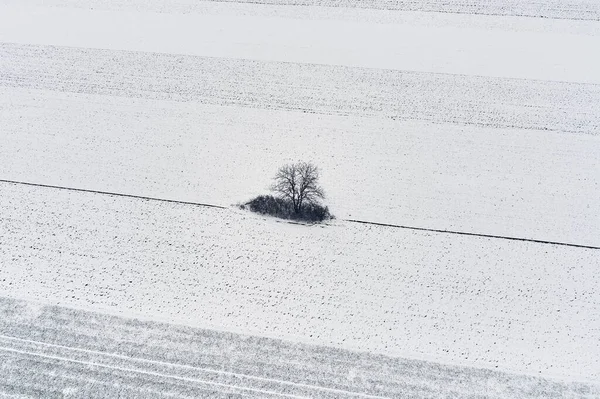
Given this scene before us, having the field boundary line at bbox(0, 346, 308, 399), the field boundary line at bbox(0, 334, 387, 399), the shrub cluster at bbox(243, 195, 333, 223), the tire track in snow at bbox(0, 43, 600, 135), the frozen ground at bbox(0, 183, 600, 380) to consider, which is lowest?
the field boundary line at bbox(0, 346, 308, 399)

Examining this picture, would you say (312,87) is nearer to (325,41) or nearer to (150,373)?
(325,41)

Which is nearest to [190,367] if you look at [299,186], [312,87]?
[299,186]

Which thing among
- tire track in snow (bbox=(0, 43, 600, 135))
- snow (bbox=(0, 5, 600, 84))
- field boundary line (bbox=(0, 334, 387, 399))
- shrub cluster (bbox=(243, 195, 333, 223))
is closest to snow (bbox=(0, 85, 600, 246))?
tire track in snow (bbox=(0, 43, 600, 135))

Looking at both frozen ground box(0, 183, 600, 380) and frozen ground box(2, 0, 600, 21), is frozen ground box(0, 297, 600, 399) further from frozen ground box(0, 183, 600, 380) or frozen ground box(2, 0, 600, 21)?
frozen ground box(2, 0, 600, 21)

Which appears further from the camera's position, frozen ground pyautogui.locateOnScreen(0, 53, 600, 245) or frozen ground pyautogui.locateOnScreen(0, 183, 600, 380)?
frozen ground pyautogui.locateOnScreen(0, 53, 600, 245)

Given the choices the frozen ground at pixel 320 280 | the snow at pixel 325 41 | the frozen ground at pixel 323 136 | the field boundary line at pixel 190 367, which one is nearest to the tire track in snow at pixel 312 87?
the frozen ground at pixel 323 136

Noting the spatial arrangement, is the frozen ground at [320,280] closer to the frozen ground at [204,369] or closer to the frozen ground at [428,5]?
the frozen ground at [204,369]
